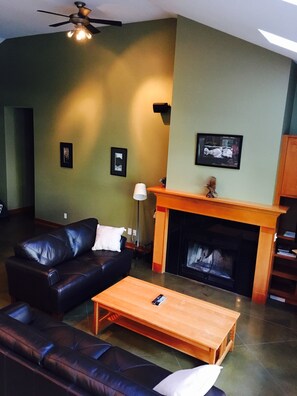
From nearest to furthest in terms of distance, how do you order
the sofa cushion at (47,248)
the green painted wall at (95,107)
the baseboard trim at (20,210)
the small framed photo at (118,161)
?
the sofa cushion at (47,248), the green painted wall at (95,107), the small framed photo at (118,161), the baseboard trim at (20,210)

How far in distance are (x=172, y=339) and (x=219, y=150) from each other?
2482mm

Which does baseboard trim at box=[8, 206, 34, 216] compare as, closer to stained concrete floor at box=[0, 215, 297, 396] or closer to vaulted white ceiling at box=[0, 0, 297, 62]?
stained concrete floor at box=[0, 215, 297, 396]

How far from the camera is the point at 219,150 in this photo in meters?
4.40

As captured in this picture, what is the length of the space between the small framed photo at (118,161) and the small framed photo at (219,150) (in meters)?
1.60

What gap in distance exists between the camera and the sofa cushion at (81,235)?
4.29 meters

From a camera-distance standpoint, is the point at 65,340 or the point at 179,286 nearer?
the point at 65,340

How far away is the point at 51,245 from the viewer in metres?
3.99

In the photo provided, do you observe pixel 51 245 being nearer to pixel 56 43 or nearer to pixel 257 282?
pixel 257 282

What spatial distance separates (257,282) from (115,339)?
203 centimetres

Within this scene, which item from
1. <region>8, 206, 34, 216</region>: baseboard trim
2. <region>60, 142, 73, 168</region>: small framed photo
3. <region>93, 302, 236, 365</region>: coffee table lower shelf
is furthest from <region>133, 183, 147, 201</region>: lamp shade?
<region>8, 206, 34, 216</region>: baseboard trim

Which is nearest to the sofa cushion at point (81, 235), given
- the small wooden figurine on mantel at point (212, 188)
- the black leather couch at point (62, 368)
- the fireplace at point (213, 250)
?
the fireplace at point (213, 250)

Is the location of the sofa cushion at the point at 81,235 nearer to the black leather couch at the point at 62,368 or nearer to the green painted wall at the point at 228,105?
the green painted wall at the point at 228,105

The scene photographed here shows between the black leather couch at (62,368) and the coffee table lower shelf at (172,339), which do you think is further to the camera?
the coffee table lower shelf at (172,339)

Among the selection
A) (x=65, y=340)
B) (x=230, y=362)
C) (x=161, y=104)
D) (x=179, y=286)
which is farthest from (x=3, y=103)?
(x=230, y=362)
